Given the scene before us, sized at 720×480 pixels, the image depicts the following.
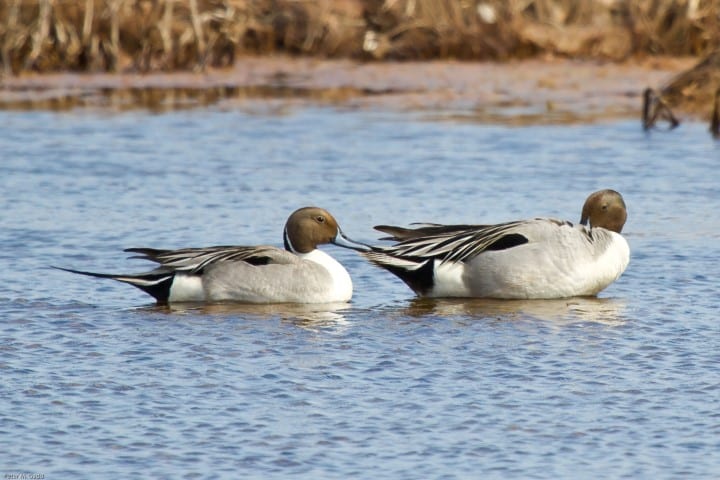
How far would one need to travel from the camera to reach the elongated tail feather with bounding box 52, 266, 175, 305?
8211 millimetres

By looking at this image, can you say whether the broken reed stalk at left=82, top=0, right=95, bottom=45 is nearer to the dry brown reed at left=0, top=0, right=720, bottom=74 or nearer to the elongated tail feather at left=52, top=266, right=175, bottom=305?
the dry brown reed at left=0, top=0, right=720, bottom=74

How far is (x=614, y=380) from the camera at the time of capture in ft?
21.1

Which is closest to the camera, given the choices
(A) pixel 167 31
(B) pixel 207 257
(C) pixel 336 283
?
(C) pixel 336 283

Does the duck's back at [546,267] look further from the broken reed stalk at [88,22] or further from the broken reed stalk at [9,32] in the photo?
the broken reed stalk at [9,32]

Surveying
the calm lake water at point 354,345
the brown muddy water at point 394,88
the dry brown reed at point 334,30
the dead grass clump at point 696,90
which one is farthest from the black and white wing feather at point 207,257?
the dry brown reed at point 334,30

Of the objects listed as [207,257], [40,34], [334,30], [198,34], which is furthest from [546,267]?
[334,30]

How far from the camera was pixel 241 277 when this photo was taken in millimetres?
8203

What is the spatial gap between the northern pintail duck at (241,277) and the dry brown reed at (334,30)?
11.9 meters

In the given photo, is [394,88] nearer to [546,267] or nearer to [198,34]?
[198,34]

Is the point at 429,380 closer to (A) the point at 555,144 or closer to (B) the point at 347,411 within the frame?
(B) the point at 347,411

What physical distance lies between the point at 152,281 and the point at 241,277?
1.61 ft

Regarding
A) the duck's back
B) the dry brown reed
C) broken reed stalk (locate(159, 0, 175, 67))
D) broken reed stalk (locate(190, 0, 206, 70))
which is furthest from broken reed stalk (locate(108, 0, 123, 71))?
the duck's back

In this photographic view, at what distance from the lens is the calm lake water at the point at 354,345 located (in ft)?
18.0

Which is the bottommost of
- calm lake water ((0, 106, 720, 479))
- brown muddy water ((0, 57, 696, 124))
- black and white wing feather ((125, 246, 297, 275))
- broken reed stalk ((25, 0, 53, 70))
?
calm lake water ((0, 106, 720, 479))
